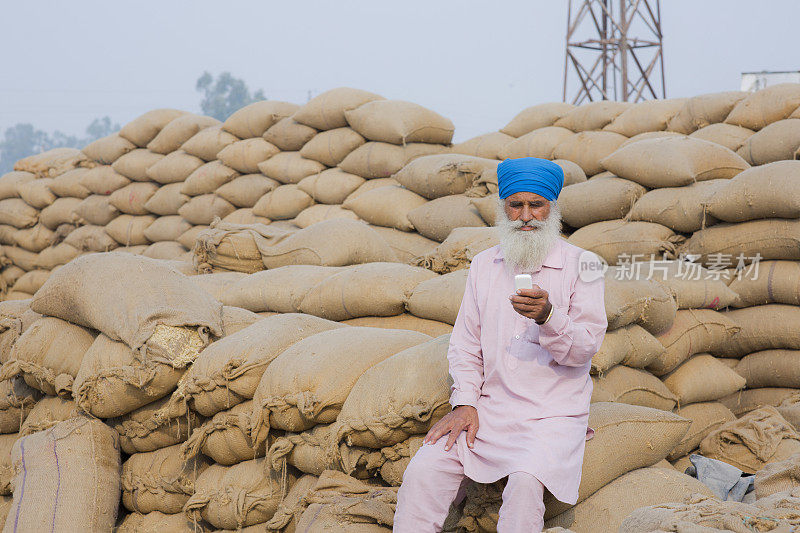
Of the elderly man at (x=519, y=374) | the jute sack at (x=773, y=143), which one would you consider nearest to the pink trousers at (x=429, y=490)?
the elderly man at (x=519, y=374)

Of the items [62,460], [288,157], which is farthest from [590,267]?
[288,157]

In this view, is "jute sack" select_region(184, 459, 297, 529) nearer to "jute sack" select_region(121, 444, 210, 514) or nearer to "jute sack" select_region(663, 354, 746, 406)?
"jute sack" select_region(121, 444, 210, 514)

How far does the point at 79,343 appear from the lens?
297cm

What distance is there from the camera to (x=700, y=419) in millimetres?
3350

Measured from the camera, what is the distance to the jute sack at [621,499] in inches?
74.6

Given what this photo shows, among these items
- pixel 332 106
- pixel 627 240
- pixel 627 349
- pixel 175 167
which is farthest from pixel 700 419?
pixel 175 167

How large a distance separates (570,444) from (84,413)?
197 centimetres

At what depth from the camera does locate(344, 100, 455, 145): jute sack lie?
5273mm

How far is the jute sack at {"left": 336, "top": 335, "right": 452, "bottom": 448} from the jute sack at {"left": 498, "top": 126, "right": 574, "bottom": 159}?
322 centimetres

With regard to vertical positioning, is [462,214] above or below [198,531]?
above

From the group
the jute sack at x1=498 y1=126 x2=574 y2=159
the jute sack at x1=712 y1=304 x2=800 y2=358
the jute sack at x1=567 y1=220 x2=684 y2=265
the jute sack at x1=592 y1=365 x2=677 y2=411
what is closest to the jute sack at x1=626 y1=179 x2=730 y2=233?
the jute sack at x1=567 y1=220 x2=684 y2=265

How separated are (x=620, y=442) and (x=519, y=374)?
0.43m

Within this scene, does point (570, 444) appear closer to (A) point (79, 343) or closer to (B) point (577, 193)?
(A) point (79, 343)

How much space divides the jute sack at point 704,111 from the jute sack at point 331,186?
2364 millimetres
